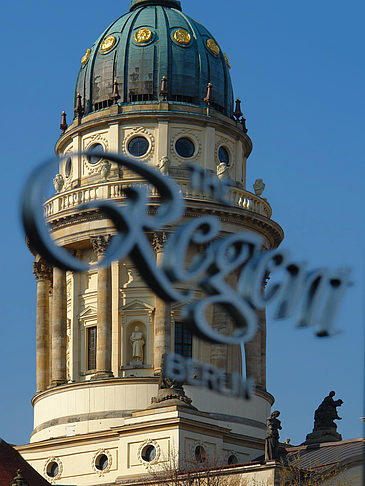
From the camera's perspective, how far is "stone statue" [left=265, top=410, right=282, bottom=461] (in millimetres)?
79625

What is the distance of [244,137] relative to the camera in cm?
10112

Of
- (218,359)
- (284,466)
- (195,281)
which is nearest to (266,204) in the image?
(218,359)

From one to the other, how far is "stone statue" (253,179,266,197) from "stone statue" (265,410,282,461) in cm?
2185

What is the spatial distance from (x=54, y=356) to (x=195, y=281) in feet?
203

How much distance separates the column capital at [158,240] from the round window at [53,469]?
14013mm

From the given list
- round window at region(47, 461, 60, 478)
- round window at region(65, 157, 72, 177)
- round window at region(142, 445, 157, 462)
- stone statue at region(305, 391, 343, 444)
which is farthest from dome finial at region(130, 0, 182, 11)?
round window at region(142, 445, 157, 462)

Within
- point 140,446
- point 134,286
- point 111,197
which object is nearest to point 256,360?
point 134,286

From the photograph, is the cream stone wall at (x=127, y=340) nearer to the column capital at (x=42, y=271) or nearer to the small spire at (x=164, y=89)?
the small spire at (x=164, y=89)

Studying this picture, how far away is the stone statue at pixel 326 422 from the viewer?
89.5 m

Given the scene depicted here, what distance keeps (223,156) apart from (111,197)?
9458mm

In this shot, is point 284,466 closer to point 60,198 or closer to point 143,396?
point 143,396

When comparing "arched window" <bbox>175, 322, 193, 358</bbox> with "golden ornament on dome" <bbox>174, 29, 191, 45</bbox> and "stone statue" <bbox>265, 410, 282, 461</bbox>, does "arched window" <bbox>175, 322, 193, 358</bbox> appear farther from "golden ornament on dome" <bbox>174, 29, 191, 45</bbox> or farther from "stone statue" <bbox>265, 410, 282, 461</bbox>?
"golden ornament on dome" <bbox>174, 29, 191, 45</bbox>

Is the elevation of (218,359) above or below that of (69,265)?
above

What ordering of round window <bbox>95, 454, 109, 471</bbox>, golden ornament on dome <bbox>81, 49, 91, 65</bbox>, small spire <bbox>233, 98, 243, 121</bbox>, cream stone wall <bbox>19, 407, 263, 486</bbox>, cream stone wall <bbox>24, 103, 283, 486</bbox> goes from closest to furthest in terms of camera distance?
1. cream stone wall <bbox>19, 407, 263, 486</bbox>
2. cream stone wall <bbox>24, 103, 283, 486</bbox>
3. round window <bbox>95, 454, 109, 471</bbox>
4. small spire <bbox>233, 98, 243, 121</bbox>
5. golden ornament on dome <bbox>81, 49, 91, 65</bbox>
